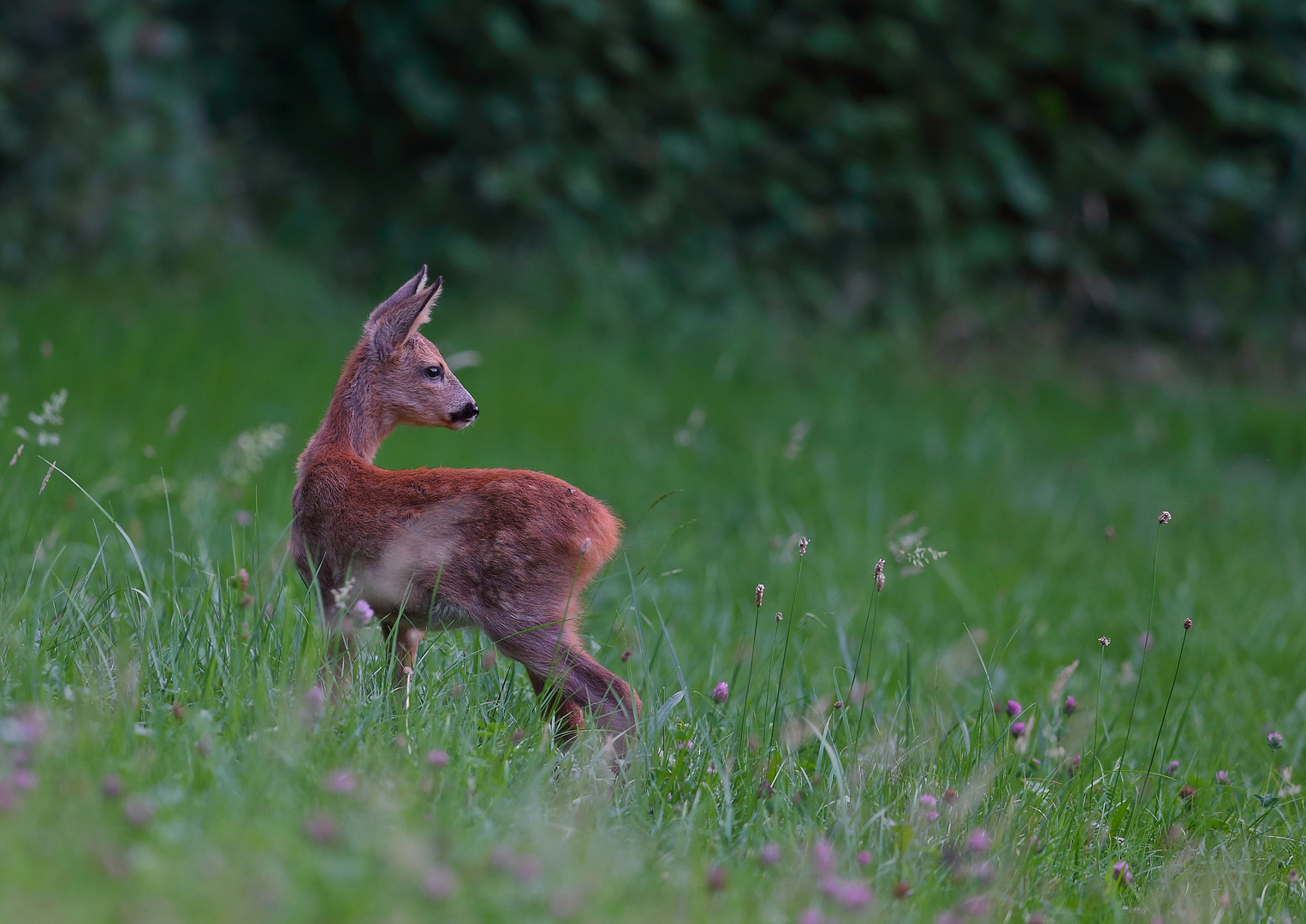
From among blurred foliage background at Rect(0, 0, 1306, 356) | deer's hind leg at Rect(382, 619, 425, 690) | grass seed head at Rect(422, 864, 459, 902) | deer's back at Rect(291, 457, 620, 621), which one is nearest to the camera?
Result: grass seed head at Rect(422, 864, 459, 902)

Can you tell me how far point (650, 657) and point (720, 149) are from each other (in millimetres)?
7437

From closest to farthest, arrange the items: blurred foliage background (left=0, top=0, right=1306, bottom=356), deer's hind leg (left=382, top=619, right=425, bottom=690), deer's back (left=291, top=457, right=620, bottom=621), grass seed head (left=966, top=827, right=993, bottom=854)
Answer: grass seed head (left=966, top=827, right=993, bottom=854) < deer's back (left=291, top=457, right=620, bottom=621) < deer's hind leg (left=382, top=619, right=425, bottom=690) < blurred foliage background (left=0, top=0, right=1306, bottom=356)

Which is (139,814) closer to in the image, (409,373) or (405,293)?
(409,373)

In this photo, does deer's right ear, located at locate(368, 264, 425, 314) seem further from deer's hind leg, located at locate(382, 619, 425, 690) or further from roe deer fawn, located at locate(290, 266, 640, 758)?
deer's hind leg, located at locate(382, 619, 425, 690)

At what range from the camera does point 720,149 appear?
10844 mm

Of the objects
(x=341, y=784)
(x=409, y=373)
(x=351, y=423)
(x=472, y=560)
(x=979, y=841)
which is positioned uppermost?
(x=409, y=373)

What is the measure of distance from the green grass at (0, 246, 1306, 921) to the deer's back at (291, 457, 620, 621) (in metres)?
0.23

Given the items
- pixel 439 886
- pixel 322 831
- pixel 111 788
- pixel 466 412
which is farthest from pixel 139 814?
pixel 466 412

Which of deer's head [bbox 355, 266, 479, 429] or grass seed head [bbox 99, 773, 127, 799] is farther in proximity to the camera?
deer's head [bbox 355, 266, 479, 429]

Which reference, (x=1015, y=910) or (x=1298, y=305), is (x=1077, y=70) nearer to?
(x=1298, y=305)

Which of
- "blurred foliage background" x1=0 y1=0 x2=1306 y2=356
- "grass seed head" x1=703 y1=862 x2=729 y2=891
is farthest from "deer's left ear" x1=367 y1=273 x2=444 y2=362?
"blurred foliage background" x1=0 y1=0 x2=1306 y2=356

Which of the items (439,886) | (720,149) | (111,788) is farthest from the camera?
(720,149)

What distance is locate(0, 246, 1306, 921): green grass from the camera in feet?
7.25

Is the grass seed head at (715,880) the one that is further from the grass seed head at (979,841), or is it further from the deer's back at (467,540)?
the deer's back at (467,540)
